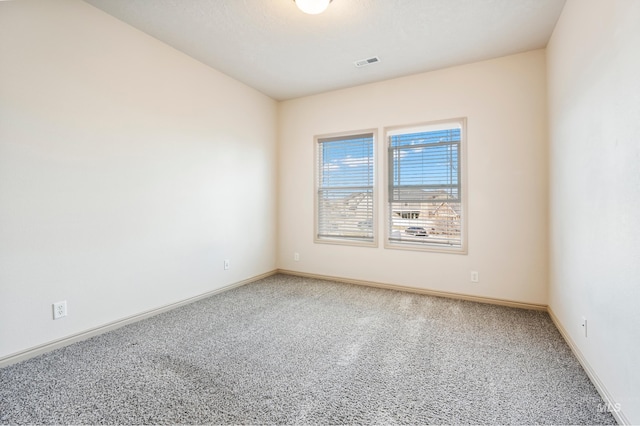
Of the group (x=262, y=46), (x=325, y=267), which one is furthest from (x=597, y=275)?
(x=262, y=46)

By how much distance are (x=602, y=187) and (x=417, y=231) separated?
2125mm

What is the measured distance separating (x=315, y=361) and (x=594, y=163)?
2.26m

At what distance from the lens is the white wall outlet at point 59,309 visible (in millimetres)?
2158

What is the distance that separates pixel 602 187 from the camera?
1.65 m

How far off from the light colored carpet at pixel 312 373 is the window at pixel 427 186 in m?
1.06

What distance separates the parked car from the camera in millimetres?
3666

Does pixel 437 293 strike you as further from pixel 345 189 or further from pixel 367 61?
pixel 367 61

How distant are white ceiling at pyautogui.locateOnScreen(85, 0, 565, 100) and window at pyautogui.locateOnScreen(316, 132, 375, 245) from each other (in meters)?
1.02

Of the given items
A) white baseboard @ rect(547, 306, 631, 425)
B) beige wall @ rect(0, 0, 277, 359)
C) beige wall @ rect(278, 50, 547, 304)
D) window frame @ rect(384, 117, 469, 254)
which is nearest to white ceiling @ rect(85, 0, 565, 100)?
beige wall @ rect(278, 50, 547, 304)

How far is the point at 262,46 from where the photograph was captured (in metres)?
2.96

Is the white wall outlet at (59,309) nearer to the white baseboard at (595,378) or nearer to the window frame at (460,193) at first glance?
the window frame at (460,193)

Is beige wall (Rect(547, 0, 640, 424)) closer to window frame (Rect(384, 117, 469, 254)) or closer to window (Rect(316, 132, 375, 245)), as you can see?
window frame (Rect(384, 117, 469, 254))

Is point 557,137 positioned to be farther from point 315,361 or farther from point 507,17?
point 315,361

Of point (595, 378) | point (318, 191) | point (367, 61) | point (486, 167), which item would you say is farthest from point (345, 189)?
point (595, 378)
